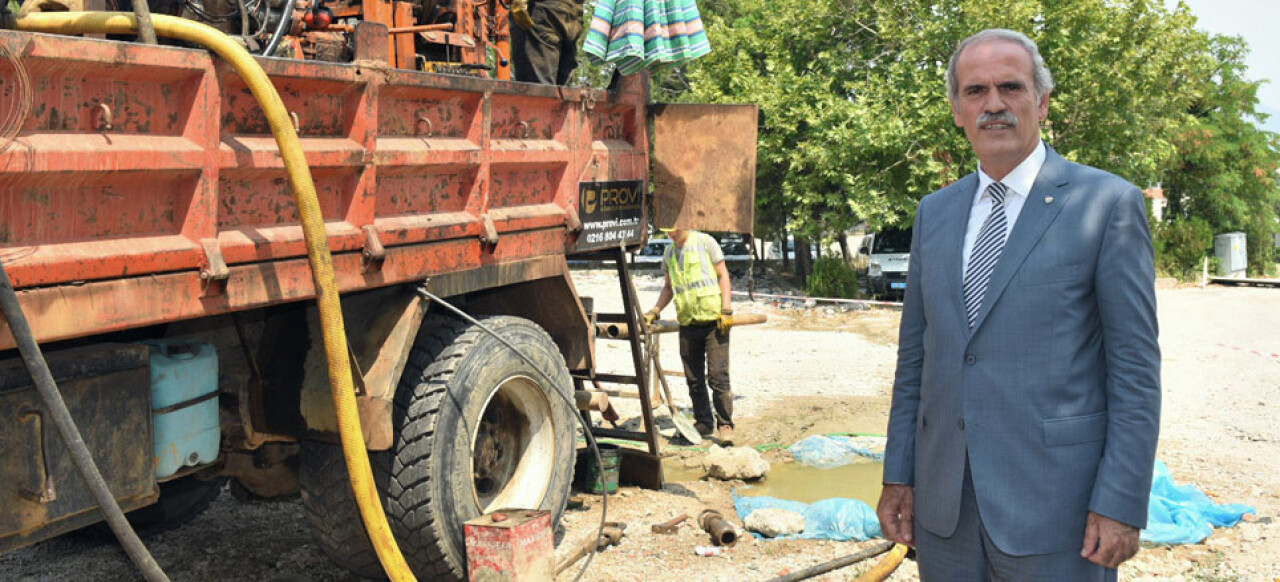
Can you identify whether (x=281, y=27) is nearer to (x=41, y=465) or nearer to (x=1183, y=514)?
(x=41, y=465)

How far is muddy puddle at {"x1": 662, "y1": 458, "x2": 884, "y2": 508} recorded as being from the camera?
21.5ft

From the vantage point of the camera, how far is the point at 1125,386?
2.32 meters

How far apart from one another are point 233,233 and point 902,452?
83.9 inches

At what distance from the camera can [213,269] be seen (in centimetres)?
322

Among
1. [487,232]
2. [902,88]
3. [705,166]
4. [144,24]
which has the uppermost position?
[902,88]

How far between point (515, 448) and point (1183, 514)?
131 inches

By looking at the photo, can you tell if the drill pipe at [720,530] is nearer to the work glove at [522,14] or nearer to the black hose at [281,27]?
the work glove at [522,14]

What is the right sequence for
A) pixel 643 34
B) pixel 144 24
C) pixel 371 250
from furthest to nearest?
pixel 643 34
pixel 371 250
pixel 144 24

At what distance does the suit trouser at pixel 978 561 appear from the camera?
2404mm

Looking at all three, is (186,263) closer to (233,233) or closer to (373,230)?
(233,233)

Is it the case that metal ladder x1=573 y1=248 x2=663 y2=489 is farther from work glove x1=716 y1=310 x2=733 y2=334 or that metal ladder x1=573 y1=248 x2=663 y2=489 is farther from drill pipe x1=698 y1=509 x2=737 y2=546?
work glove x1=716 y1=310 x2=733 y2=334

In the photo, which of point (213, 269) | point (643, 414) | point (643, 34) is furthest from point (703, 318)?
point (213, 269)

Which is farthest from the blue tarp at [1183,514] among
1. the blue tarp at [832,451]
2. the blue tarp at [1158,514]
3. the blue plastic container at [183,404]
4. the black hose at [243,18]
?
the black hose at [243,18]

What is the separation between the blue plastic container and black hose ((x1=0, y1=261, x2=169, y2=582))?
53cm
